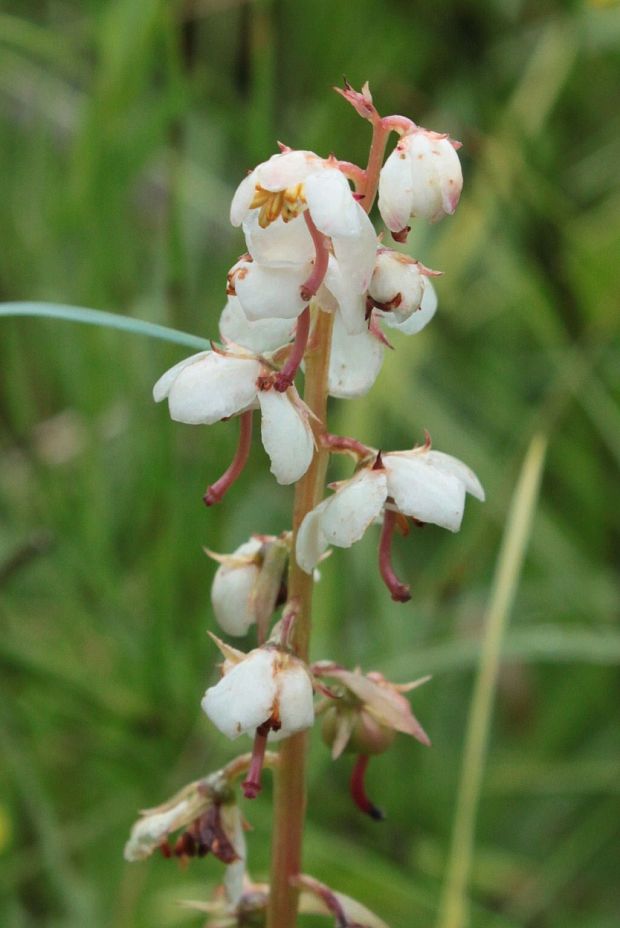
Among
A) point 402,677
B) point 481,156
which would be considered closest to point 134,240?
point 481,156

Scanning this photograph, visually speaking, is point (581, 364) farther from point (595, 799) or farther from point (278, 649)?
point (278, 649)

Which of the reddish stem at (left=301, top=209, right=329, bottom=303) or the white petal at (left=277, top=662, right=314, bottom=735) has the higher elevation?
the reddish stem at (left=301, top=209, right=329, bottom=303)

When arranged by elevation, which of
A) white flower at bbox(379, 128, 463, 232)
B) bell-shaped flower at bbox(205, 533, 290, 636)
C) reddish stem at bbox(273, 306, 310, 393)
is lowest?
bell-shaped flower at bbox(205, 533, 290, 636)

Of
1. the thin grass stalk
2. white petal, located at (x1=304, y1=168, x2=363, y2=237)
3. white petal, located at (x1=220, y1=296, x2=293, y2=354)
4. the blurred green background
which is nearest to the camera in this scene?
white petal, located at (x1=304, y1=168, x2=363, y2=237)

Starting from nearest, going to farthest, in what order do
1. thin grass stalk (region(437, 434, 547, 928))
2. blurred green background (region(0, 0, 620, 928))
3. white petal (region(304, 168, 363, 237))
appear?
1. white petal (region(304, 168, 363, 237))
2. thin grass stalk (region(437, 434, 547, 928))
3. blurred green background (region(0, 0, 620, 928))

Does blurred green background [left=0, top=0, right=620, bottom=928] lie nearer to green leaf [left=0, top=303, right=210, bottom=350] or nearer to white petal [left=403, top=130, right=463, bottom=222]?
green leaf [left=0, top=303, right=210, bottom=350]

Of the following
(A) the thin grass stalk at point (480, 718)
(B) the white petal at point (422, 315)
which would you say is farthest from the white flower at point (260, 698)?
(A) the thin grass stalk at point (480, 718)

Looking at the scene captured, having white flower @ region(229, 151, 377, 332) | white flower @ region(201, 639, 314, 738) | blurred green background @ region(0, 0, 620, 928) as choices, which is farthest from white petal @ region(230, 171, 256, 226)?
blurred green background @ region(0, 0, 620, 928)
